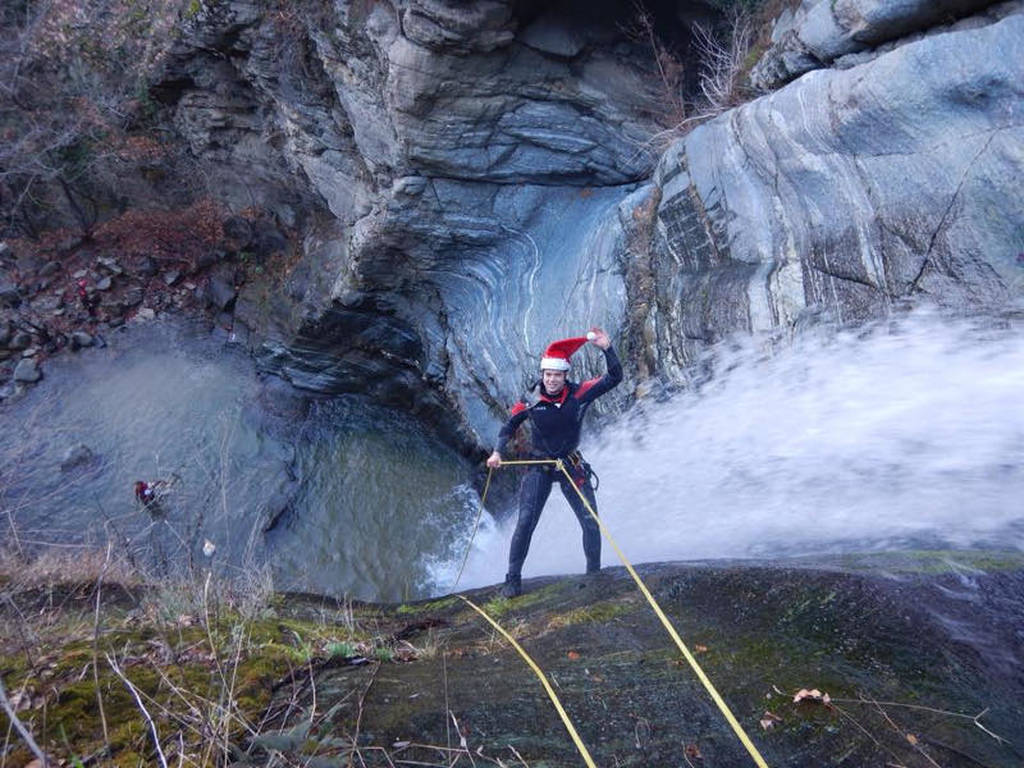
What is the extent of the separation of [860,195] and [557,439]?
136 inches

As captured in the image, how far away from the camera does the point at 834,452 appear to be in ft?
18.3

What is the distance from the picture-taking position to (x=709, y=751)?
273 cm

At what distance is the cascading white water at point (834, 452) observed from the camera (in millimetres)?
4691

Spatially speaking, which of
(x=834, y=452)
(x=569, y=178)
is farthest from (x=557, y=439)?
(x=569, y=178)

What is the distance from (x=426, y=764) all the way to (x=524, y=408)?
3.57 metres

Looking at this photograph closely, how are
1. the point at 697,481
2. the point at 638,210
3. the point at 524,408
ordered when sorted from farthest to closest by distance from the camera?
the point at 638,210 < the point at 697,481 < the point at 524,408

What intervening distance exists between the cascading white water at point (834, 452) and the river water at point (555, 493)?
0.05ft

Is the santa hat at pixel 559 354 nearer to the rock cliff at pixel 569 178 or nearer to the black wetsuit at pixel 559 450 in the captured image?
the black wetsuit at pixel 559 450

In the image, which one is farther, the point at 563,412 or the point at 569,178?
the point at 569,178

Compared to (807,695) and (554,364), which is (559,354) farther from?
(807,695)

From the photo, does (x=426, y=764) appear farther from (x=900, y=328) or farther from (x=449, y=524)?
(x=449, y=524)

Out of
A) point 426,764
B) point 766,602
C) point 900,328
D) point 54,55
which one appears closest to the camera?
point 426,764

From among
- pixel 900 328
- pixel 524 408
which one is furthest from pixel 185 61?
pixel 900 328

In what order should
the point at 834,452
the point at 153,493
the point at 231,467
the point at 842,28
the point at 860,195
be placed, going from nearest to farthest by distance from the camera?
the point at 834,452 → the point at 860,195 → the point at 842,28 → the point at 153,493 → the point at 231,467
